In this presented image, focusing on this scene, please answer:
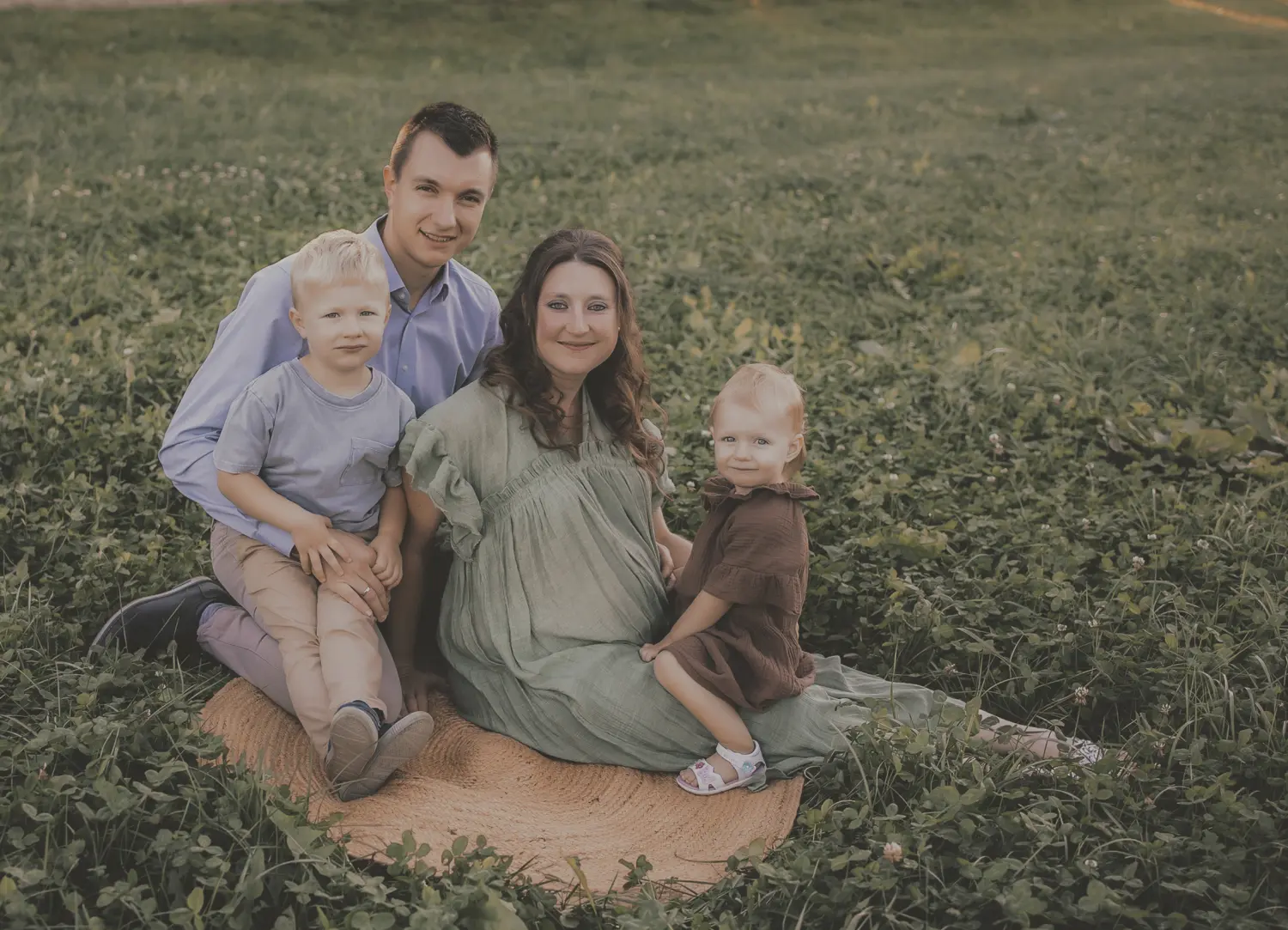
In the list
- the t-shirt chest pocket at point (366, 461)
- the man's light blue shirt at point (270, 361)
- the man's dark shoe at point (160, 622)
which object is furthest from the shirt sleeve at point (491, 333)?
the man's dark shoe at point (160, 622)

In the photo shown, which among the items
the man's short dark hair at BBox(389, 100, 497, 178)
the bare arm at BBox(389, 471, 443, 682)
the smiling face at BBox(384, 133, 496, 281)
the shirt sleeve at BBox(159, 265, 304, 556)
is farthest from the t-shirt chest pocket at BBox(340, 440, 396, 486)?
the man's short dark hair at BBox(389, 100, 497, 178)

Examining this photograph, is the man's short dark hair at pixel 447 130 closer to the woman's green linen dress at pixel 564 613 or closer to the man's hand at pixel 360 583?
the woman's green linen dress at pixel 564 613

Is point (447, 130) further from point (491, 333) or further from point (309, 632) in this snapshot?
point (309, 632)

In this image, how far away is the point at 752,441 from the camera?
11.2ft

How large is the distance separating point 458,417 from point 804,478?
69.1 inches

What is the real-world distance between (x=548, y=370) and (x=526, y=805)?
1.30 meters

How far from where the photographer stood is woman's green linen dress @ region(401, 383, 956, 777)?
3.46m

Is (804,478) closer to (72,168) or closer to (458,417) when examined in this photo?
(458,417)

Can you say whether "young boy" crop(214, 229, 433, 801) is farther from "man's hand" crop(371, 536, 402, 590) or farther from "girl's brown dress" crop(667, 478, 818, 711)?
"girl's brown dress" crop(667, 478, 818, 711)

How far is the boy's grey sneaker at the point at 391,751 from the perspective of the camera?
3158mm

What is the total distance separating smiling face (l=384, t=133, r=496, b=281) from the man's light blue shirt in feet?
0.41

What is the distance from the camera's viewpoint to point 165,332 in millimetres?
5879

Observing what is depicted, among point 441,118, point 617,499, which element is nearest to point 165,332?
point 441,118

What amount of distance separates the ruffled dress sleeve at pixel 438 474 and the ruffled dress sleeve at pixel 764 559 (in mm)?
747
